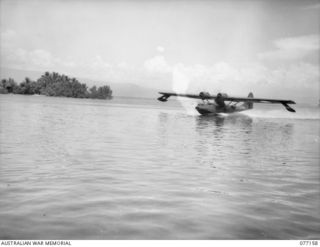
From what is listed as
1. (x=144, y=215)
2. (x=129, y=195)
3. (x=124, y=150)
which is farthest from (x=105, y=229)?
(x=124, y=150)

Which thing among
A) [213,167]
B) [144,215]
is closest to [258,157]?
[213,167]

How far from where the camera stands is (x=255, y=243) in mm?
5117

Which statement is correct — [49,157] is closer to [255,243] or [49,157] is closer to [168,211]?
[168,211]

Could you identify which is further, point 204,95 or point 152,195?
point 204,95

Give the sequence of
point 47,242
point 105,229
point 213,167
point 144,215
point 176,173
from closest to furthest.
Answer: point 47,242 < point 105,229 < point 144,215 < point 176,173 < point 213,167

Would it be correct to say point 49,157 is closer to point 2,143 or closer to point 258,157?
point 2,143

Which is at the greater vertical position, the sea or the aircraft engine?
the aircraft engine

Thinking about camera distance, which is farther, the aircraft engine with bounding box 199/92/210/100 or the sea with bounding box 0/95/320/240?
the aircraft engine with bounding box 199/92/210/100

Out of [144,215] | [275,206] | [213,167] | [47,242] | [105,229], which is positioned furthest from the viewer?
[213,167]

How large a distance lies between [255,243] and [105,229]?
7.73ft

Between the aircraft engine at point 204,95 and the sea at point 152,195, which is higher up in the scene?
the aircraft engine at point 204,95

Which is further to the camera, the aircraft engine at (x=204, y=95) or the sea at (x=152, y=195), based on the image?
the aircraft engine at (x=204, y=95)

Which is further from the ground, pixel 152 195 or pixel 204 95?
pixel 204 95

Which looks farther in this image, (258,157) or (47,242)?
(258,157)
